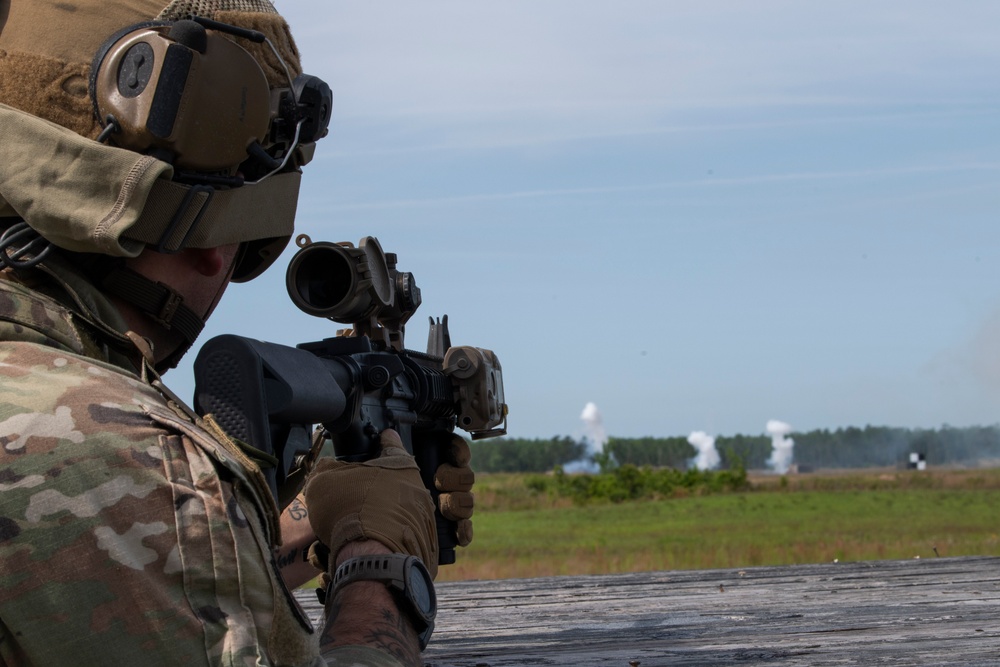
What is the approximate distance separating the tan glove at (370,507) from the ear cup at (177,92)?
2.57ft

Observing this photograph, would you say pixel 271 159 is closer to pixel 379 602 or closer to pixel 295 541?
pixel 379 602

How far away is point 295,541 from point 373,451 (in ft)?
2.36

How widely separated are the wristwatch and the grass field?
48.2ft

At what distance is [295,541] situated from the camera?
12.0 feet

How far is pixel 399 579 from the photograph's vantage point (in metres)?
2.35

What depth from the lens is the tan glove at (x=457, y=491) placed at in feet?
13.0

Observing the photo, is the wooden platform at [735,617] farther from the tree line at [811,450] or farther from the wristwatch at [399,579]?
the tree line at [811,450]

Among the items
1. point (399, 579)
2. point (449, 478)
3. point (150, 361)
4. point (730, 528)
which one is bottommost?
point (730, 528)

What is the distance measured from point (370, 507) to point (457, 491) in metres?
1.48

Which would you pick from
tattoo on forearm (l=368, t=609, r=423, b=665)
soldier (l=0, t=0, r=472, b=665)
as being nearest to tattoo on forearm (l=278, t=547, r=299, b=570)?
soldier (l=0, t=0, r=472, b=665)

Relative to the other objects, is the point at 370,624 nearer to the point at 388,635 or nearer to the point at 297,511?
the point at 388,635

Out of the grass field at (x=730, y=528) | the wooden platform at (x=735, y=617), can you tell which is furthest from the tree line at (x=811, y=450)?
the wooden platform at (x=735, y=617)

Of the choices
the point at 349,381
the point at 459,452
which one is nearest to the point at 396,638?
the point at 349,381

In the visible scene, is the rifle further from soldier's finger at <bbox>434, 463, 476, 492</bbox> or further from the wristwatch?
the wristwatch
